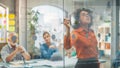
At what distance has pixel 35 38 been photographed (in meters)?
5.84

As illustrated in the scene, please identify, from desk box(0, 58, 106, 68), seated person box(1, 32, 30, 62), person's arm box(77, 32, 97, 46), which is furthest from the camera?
person's arm box(77, 32, 97, 46)

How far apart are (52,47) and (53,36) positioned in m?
0.22

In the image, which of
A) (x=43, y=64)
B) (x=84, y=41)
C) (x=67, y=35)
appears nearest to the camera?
(x=43, y=64)

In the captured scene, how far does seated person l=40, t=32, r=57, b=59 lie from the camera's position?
591 cm

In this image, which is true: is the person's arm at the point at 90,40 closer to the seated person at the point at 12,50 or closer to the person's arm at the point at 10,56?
the seated person at the point at 12,50

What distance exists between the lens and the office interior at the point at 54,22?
5680 millimetres

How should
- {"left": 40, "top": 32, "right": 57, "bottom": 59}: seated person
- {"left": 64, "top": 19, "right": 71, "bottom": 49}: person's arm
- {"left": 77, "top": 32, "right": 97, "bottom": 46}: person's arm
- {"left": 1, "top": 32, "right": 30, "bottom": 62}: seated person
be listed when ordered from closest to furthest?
{"left": 1, "top": 32, "right": 30, "bottom": 62}: seated person → {"left": 40, "top": 32, "right": 57, "bottom": 59}: seated person → {"left": 64, "top": 19, "right": 71, "bottom": 49}: person's arm → {"left": 77, "top": 32, "right": 97, "bottom": 46}: person's arm

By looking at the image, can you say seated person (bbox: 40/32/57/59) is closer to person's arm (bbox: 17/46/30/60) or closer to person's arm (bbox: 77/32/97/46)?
person's arm (bbox: 17/46/30/60)

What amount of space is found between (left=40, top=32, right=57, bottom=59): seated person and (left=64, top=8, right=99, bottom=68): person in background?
27cm

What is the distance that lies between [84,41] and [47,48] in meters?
0.80

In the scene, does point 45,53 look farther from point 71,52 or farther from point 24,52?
point 71,52

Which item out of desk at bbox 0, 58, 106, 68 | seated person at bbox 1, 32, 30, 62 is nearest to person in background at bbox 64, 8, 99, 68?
desk at bbox 0, 58, 106, 68

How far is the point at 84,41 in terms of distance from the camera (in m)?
6.20

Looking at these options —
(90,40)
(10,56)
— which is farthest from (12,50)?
(90,40)
